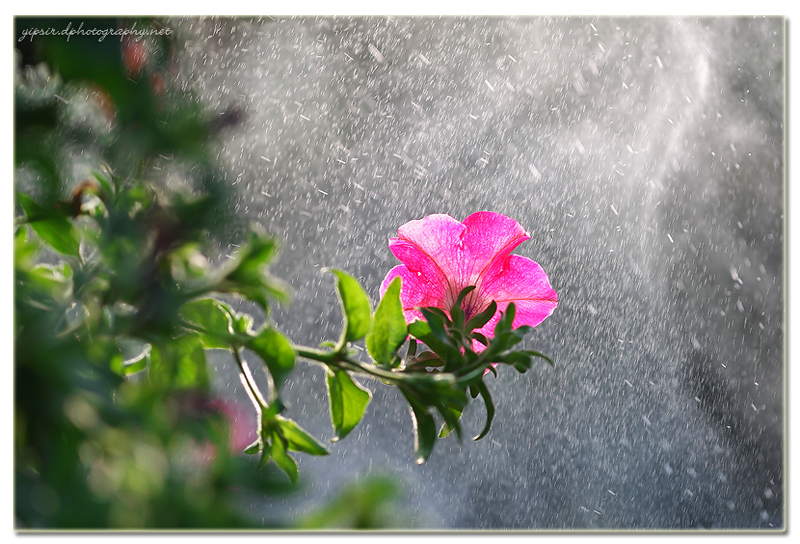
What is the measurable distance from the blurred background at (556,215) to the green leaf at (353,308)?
69cm

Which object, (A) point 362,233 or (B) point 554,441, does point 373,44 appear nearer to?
(A) point 362,233

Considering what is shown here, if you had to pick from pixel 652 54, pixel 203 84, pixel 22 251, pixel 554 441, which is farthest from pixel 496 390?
pixel 22 251

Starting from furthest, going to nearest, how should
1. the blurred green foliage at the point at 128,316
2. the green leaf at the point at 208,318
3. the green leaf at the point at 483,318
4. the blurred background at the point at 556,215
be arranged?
1. the blurred background at the point at 556,215
2. the green leaf at the point at 483,318
3. the green leaf at the point at 208,318
4. the blurred green foliage at the point at 128,316

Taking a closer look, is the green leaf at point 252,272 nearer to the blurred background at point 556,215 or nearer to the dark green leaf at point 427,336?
the dark green leaf at point 427,336

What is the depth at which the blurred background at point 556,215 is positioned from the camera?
3.26 feet

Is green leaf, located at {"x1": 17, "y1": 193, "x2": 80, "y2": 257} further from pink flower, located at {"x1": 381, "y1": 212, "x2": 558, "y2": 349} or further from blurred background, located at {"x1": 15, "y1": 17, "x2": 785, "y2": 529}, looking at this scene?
blurred background, located at {"x1": 15, "y1": 17, "x2": 785, "y2": 529}

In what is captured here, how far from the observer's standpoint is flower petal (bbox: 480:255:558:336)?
16.2 inches

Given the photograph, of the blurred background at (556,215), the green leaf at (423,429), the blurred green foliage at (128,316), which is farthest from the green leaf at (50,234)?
the blurred background at (556,215)

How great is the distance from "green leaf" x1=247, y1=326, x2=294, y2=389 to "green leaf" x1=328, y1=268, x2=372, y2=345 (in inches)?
1.6

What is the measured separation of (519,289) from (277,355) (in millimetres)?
201

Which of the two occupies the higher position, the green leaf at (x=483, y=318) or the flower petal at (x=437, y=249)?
the flower petal at (x=437, y=249)

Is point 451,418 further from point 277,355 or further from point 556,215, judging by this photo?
point 556,215

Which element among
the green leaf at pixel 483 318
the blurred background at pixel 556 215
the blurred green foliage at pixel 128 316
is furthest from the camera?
the blurred background at pixel 556 215

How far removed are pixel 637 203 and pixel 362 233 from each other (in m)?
0.49
